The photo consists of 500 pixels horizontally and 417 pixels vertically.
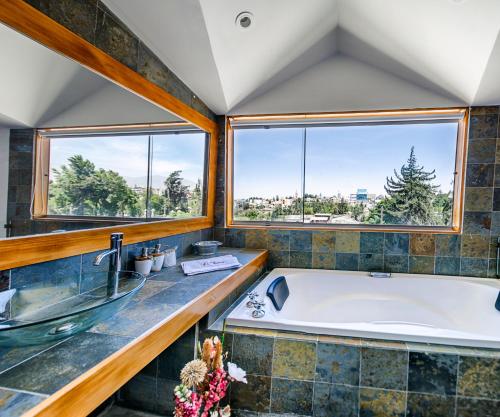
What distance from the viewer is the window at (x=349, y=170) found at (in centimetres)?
273

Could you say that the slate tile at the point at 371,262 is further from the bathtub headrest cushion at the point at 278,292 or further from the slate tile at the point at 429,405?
the slate tile at the point at 429,405

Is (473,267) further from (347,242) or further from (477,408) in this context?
(477,408)

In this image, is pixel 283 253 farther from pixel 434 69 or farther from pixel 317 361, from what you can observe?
pixel 434 69

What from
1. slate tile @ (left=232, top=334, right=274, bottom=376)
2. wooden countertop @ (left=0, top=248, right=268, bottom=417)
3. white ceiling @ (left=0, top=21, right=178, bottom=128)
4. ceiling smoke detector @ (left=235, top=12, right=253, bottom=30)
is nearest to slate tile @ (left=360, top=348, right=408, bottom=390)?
slate tile @ (left=232, top=334, right=274, bottom=376)

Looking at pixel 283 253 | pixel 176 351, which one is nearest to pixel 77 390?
pixel 176 351

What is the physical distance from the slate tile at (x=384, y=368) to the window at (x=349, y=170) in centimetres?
153

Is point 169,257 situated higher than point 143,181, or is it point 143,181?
point 143,181

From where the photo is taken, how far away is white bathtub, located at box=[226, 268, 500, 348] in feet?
7.66

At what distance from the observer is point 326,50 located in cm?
267

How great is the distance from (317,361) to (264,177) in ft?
6.38

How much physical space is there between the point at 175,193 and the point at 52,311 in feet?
4.33

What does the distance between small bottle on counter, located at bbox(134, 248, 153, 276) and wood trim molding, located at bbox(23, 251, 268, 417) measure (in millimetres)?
523

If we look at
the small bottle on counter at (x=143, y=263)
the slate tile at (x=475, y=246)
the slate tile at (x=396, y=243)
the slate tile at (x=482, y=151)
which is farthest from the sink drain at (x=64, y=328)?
the slate tile at (x=482, y=151)

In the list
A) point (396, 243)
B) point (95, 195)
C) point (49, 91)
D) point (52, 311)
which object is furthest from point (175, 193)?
point (396, 243)
